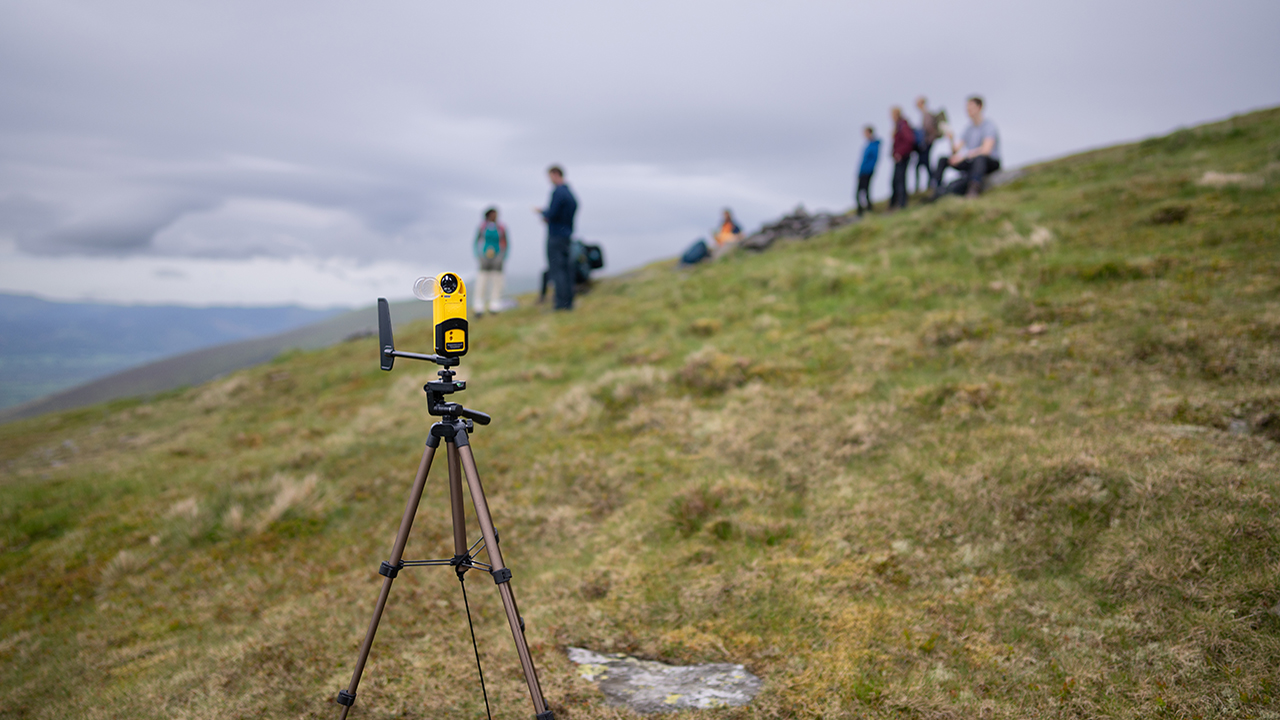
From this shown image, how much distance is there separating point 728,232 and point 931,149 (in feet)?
32.0

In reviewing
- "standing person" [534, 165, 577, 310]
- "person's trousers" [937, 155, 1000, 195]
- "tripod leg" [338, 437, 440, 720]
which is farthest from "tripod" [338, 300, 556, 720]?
"person's trousers" [937, 155, 1000, 195]

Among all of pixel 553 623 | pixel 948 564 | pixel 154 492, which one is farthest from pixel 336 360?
pixel 948 564

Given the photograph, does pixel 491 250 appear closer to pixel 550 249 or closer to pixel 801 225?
pixel 550 249

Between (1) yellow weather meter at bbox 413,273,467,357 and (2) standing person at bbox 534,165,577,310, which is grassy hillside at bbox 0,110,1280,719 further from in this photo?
(2) standing person at bbox 534,165,577,310

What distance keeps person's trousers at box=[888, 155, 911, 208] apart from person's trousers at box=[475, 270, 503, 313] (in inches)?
566

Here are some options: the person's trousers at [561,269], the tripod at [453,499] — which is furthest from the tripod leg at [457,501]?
the person's trousers at [561,269]

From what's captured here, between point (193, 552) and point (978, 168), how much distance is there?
70.1 ft

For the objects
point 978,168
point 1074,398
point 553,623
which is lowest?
point 553,623

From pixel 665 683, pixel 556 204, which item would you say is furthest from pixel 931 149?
pixel 665 683

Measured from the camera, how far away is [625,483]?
7.92 m

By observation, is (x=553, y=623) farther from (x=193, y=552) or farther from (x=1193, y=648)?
(x=193, y=552)

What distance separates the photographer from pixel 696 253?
89.2ft

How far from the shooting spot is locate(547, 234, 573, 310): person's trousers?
19.2 metres

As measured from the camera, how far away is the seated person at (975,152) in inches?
680
